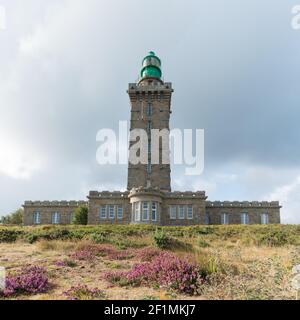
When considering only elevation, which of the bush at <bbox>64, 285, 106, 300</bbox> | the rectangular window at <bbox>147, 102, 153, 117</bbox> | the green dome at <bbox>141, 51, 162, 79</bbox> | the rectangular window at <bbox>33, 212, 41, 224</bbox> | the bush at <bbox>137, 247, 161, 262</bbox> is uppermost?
the green dome at <bbox>141, 51, 162, 79</bbox>

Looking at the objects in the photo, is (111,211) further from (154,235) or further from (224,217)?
(154,235)

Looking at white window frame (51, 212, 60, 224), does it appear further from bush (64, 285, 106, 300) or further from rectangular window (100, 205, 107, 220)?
bush (64, 285, 106, 300)

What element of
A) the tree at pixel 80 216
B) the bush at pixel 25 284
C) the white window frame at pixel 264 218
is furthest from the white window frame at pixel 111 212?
the bush at pixel 25 284

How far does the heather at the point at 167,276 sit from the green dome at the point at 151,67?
40970mm

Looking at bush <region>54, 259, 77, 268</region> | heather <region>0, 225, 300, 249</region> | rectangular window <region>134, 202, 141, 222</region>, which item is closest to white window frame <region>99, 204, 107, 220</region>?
rectangular window <region>134, 202, 141, 222</region>

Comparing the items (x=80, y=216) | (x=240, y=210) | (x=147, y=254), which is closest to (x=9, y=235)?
(x=147, y=254)

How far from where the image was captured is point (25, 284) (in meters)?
9.59

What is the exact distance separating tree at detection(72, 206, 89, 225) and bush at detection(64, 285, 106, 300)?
2886 centimetres

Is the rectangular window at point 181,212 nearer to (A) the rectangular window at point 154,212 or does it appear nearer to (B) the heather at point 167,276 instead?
(A) the rectangular window at point 154,212

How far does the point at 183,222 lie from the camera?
36.4 meters

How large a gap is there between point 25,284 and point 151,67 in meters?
44.5

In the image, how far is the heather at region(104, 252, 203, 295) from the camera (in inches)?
374
